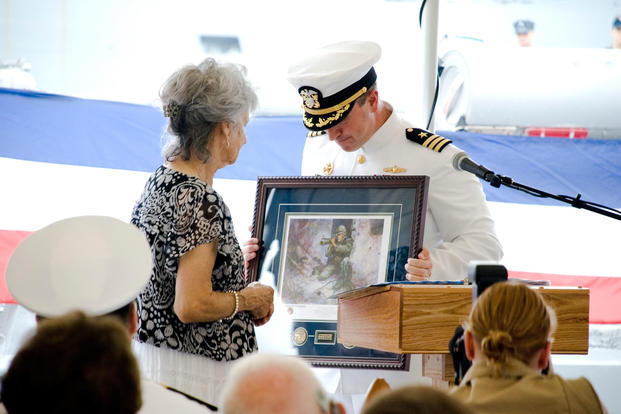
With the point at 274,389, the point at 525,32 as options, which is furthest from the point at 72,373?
the point at 525,32

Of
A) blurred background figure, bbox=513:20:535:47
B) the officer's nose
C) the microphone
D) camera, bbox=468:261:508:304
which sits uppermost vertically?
blurred background figure, bbox=513:20:535:47

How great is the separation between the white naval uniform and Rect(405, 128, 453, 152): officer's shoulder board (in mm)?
18

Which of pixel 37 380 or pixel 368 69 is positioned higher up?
pixel 368 69

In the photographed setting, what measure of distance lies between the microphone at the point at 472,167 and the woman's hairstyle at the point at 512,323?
786 mm

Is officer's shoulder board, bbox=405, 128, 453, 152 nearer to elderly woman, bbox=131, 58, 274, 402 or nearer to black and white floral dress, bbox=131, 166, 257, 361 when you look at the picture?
elderly woman, bbox=131, 58, 274, 402

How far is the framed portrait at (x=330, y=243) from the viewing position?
3090 mm

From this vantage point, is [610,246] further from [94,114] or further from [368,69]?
[94,114]

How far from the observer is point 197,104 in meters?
2.77

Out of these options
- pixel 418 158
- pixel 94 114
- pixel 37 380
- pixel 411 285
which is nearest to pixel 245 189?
pixel 94 114

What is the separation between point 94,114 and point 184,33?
0.81m

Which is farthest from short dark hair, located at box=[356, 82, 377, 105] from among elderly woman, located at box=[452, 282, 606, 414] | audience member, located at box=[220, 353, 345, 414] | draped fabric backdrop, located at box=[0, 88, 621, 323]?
audience member, located at box=[220, 353, 345, 414]

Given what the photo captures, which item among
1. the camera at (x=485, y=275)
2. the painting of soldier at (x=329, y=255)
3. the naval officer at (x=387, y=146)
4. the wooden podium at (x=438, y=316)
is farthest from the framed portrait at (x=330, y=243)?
the camera at (x=485, y=275)

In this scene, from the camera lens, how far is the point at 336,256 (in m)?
3.19

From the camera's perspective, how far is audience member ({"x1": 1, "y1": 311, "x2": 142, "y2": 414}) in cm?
129
